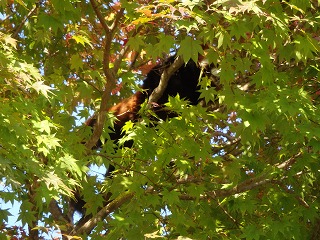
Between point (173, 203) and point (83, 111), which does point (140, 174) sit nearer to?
point (173, 203)

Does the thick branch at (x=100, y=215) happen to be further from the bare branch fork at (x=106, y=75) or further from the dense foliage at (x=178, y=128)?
the bare branch fork at (x=106, y=75)

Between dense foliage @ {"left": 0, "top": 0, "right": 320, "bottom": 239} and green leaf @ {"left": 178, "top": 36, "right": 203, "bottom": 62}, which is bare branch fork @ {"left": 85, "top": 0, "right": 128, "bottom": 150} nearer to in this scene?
dense foliage @ {"left": 0, "top": 0, "right": 320, "bottom": 239}

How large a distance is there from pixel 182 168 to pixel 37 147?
1342 millimetres

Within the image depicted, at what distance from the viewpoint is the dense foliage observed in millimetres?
4172

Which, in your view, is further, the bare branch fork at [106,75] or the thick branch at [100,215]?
the thick branch at [100,215]

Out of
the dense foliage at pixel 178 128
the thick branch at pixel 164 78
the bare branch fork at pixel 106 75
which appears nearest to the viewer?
the dense foliage at pixel 178 128

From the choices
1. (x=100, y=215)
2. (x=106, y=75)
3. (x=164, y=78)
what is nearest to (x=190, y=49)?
(x=106, y=75)

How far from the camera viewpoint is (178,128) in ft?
17.3

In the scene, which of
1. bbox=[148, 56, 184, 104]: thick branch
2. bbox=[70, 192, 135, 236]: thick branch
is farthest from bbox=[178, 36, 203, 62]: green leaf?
bbox=[70, 192, 135, 236]: thick branch

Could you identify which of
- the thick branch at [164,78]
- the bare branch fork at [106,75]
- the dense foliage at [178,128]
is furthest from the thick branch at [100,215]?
the thick branch at [164,78]

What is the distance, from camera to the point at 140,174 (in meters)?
5.34

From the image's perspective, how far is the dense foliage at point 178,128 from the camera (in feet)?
13.7

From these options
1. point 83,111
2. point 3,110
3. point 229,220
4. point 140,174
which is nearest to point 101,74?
point 83,111

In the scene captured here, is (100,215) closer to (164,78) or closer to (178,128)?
(178,128)
